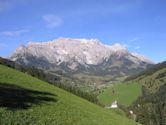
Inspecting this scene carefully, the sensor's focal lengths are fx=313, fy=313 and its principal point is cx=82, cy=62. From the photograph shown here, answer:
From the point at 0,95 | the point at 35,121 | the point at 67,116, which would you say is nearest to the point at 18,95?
the point at 0,95

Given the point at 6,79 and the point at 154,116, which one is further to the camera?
the point at 154,116

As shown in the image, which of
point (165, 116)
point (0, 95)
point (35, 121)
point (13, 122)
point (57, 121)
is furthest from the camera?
point (165, 116)

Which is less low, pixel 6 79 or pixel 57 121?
pixel 6 79

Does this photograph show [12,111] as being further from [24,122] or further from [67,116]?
[67,116]

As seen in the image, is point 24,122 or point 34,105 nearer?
point 24,122

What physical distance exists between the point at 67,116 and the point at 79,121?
64.2 inches

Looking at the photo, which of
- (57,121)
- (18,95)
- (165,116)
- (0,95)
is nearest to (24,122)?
(57,121)

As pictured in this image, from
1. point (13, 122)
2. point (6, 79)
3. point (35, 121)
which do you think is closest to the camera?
point (13, 122)

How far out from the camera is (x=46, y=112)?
34438mm

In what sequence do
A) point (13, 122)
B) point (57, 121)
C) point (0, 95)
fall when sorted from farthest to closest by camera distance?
point (0, 95) < point (57, 121) < point (13, 122)

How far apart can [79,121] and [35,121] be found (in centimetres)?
819

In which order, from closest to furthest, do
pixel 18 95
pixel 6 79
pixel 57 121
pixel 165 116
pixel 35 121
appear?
pixel 35 121 → pixel 57 121 → pixel 18 95 → pixel 6 79 → pixel 165 116

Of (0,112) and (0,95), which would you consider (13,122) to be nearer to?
(0,112)

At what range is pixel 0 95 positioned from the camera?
35.0m
